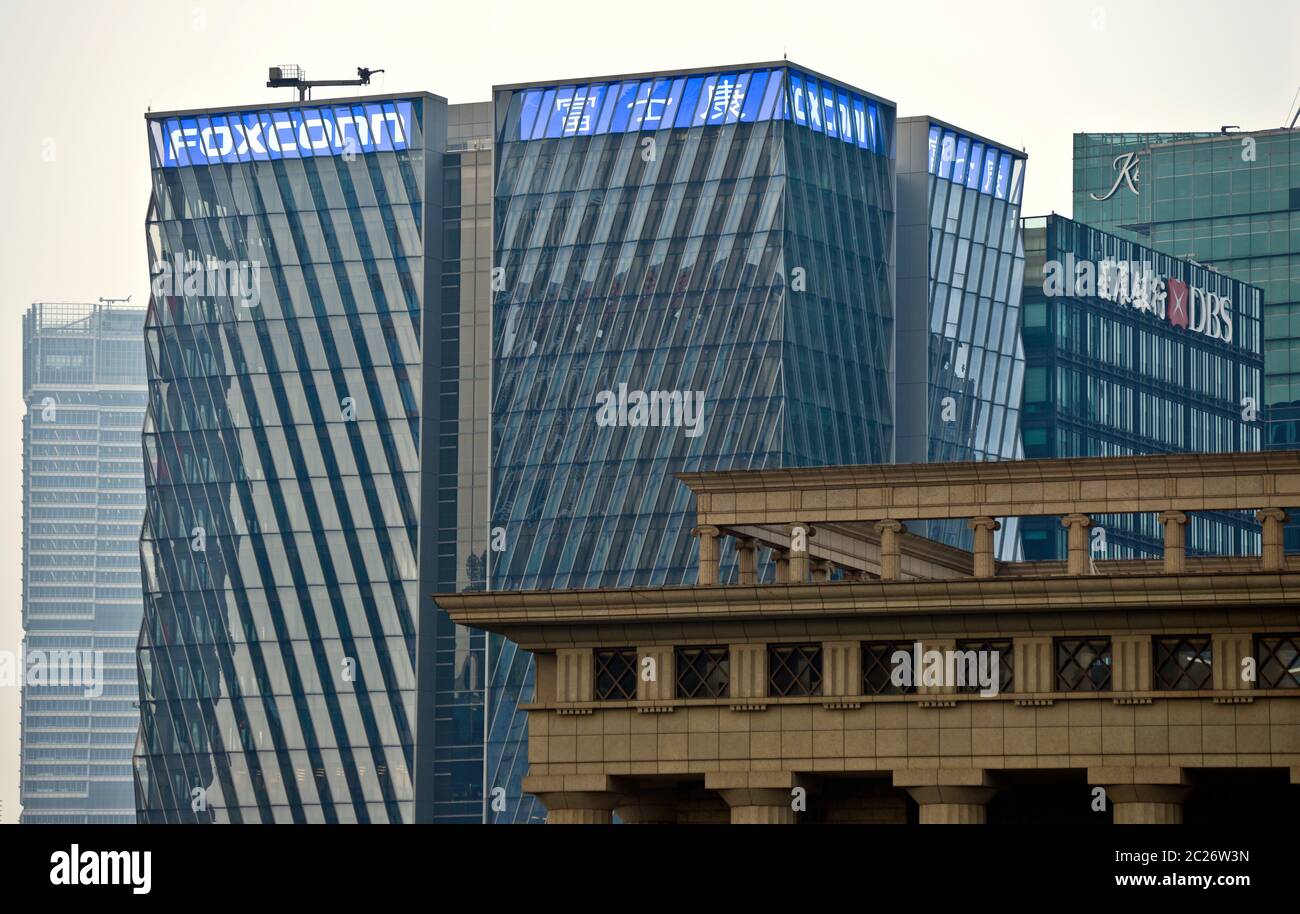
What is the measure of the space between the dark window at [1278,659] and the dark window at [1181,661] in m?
1.51

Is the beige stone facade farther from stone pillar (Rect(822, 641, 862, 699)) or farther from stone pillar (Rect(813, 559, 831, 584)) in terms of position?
stone pillar (Rect(813, 559, 831, 584))

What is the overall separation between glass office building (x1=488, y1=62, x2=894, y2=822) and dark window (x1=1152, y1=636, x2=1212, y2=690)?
10599 cm

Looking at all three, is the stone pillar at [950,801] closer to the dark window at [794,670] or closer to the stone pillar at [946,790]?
the stone pillar at [946,790]

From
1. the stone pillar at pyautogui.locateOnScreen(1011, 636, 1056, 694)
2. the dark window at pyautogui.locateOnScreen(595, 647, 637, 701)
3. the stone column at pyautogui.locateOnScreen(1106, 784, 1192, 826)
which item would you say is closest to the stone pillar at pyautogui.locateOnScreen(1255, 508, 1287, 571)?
the stone pillar at pyautogui.locateOnScreen(1011, 636, 1056, 694)

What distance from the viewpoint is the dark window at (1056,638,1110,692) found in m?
79.2

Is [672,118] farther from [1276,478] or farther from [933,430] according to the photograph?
[1276,478]

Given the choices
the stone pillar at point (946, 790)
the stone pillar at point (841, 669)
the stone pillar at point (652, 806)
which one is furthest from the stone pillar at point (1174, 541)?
the stone pillar at point (652, 806)

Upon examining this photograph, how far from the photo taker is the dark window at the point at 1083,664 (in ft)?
260

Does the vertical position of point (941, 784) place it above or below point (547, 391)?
below

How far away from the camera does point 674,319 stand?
632 feet

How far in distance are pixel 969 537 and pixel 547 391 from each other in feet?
106
